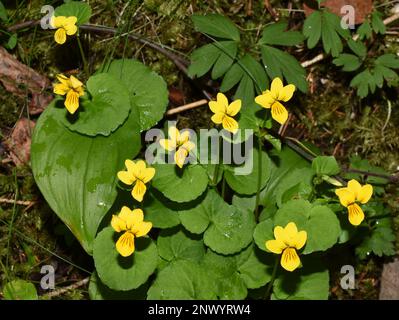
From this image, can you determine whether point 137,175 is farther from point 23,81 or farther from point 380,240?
point 380,240

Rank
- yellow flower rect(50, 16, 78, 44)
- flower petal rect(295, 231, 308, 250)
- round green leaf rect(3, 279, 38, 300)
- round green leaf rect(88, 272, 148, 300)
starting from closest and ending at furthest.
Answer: flower petal rect(295, 231, 308, 250) → yellow flower rect(50, 16, 78, 44) → round green leaf rect(88, 272, 148, 300) → round green leaf rect(3, 279, 38, 300)

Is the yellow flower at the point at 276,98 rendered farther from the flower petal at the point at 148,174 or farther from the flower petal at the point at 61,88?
the flower petal at the point at 61,88

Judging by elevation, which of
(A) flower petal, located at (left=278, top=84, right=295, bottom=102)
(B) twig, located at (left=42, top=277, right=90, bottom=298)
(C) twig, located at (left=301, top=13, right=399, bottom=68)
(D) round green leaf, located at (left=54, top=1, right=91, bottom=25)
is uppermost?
(D) round green leaf, located at (left=54, top=1, right=91, bottom=25)

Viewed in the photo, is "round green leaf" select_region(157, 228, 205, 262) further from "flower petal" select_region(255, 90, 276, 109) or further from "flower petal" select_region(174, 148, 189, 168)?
"flower petal" select_region(255, 90, 276, 109)

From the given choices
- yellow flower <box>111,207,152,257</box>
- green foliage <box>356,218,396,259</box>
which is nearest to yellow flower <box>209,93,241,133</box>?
yellow flower <box>111,207,152,257</box>

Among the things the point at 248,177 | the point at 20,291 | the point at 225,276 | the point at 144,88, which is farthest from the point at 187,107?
the point at 20,291

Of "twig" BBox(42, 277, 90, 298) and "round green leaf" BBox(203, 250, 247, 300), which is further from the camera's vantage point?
"twig" BBox(42, 277, 90, 298)

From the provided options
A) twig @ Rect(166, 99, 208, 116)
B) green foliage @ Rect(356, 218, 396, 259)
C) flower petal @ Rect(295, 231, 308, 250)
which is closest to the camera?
flower petal @ Rect(295, 231, 308, 250)
